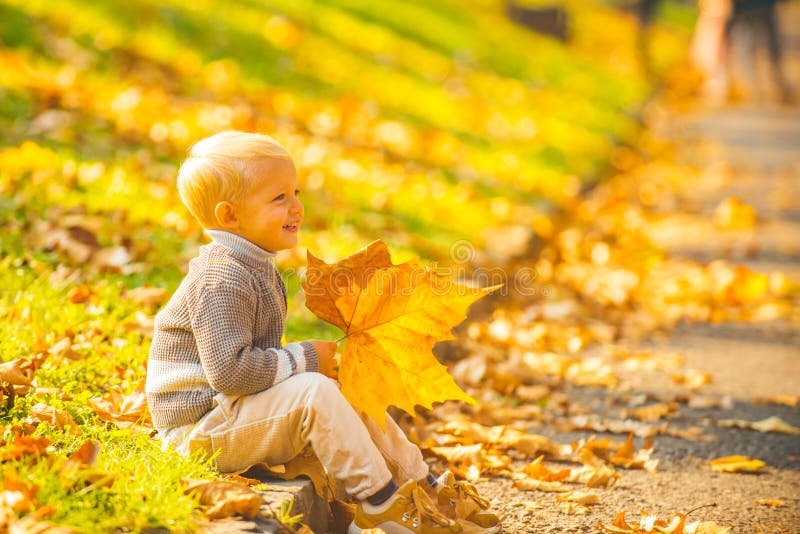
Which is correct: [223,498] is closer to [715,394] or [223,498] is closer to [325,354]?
[325,354]

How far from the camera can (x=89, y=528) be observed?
1.97m

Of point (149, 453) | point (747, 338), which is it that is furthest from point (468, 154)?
point (149, 453)

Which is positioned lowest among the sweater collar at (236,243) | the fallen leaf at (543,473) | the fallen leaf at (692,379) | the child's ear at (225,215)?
the fallen leaf at (692,379)

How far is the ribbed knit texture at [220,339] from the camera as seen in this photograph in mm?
2318

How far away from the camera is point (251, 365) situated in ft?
7.61

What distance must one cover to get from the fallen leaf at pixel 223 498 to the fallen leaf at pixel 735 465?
5.30 ft

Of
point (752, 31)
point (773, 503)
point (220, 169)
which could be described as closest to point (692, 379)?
point (773, 503)

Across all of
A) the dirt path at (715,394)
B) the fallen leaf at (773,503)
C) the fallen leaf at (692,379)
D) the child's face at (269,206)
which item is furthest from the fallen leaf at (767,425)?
the child's face at (269,206)

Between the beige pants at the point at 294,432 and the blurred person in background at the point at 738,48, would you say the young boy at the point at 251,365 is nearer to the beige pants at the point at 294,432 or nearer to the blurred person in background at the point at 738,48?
the beige pants at the point at 294,432

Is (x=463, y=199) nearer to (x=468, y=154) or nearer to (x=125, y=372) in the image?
(x=468, y=154)

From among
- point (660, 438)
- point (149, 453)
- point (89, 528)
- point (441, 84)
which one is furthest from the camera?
point (441, 84)

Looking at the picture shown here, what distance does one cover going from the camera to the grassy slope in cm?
298

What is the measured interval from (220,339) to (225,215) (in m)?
0.35

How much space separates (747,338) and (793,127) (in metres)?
7.63
